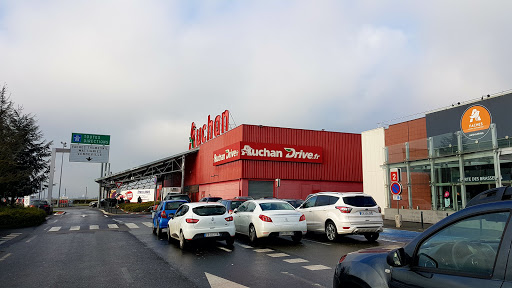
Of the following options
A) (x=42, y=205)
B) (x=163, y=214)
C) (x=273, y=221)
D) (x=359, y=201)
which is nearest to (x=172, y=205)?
(x=163, y=214)

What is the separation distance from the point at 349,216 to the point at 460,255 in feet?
32.5

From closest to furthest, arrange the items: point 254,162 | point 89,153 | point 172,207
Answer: point 172,207 → point 254,162 → point 89,153

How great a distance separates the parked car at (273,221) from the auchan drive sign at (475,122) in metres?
12.3

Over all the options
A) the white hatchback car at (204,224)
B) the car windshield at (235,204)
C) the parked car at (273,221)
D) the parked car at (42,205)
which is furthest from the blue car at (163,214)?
the parked car at (42,205)

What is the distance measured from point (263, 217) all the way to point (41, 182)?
31.1 metres

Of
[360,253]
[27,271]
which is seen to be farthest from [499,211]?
[27,271]

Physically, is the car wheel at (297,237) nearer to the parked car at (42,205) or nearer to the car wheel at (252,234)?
the car wheel at (252,234)

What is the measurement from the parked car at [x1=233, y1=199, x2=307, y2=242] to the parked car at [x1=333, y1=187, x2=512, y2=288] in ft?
28.8

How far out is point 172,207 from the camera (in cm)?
1580

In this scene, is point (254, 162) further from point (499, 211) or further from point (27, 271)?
point (499, 211)

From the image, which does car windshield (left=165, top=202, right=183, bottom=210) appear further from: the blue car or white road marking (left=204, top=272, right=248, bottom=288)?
white road marking (left=204, top=272, right=248, bottom=288)

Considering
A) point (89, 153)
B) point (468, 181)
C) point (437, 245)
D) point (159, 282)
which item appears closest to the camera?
point (437, 245)

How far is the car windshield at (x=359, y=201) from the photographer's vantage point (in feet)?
41.5

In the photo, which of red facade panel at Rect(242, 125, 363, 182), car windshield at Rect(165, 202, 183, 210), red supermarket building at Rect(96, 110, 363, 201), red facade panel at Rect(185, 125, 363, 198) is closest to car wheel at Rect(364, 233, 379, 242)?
car windshield at Rect(165, 202, 183, 210)
